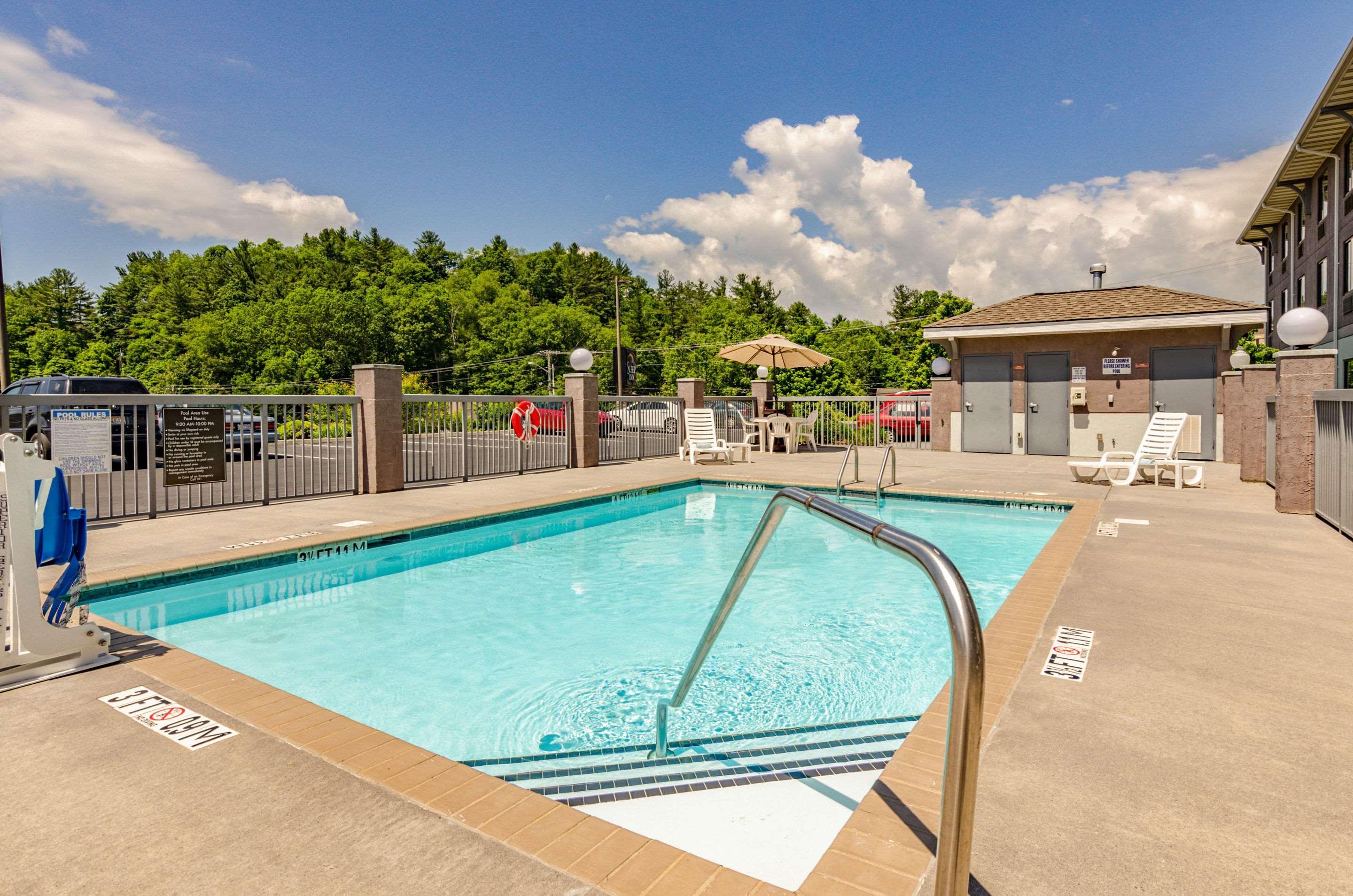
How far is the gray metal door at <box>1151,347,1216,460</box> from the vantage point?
48.1 feet

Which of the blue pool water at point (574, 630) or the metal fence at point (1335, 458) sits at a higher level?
the metal fence at point (1335, 458)

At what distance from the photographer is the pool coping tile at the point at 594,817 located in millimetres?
1828

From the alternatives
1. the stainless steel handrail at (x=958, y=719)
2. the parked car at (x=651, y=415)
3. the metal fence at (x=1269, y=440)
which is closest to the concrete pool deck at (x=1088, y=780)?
the stainless steel handrail at (x=958, y=719)

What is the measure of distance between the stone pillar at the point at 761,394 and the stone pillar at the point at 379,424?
399 inches

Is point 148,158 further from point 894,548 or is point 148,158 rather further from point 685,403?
point 894,548

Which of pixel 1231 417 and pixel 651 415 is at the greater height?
pixel 651 415

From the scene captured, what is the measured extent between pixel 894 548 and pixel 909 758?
1254 mm

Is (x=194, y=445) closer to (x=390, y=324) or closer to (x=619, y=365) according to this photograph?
(x=619, y=365)

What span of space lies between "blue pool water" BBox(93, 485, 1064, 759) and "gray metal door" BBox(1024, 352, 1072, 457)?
887 centimetres

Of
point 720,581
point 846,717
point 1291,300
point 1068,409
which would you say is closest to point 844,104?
point 1068,409

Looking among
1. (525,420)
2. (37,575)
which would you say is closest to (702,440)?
(525,420)

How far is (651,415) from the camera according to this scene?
16.5 m

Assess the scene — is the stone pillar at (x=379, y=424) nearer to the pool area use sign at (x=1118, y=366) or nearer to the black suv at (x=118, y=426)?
the black suv at (x=118, y=426)

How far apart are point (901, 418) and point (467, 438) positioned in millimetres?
12504
